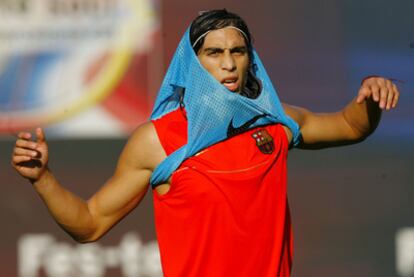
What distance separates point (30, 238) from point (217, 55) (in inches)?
77.9

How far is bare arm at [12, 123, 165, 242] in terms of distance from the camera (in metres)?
2.72

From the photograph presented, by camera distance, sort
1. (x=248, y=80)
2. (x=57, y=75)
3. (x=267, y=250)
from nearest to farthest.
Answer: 1. (x=267, y=250)
2. (x=248, y=80)
3. (x=57, y=75)

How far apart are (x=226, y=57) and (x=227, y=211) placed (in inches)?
16.9

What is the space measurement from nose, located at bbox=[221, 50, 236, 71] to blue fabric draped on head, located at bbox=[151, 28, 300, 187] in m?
0.05

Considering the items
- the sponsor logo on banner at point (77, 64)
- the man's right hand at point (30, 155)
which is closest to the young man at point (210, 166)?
the man's right hand at point (30, 155)

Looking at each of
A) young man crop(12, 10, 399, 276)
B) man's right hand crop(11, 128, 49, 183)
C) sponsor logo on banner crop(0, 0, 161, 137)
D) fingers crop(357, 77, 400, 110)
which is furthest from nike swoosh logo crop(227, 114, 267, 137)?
sponsor logo on banner crop(0, 0, 161, 137)

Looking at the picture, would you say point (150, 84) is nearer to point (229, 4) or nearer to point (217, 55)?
point (229, 4)

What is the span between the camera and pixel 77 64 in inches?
173

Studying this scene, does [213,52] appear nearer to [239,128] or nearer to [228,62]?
[228,62]

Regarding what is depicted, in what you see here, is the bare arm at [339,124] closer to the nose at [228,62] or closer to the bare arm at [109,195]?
the nose at [228,62]

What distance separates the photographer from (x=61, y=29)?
14.4ft

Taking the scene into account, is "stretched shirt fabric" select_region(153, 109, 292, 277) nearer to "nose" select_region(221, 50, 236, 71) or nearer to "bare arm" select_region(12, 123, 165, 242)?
"bare arm" select_region(12, 123, 165, 242)

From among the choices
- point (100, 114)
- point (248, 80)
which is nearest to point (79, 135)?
point (100, 114)

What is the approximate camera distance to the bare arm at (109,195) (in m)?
2.72
